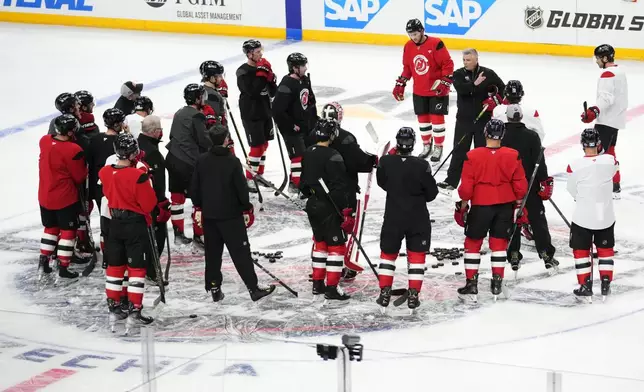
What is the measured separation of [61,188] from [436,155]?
4.24 meters

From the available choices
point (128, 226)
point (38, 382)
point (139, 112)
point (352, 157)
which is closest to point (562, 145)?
point (352, 157)

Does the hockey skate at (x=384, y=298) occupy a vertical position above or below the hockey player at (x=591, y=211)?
below

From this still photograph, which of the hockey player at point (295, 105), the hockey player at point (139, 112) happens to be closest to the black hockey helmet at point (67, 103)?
the hockey player at point (139, 112)

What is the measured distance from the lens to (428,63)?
11102 mm

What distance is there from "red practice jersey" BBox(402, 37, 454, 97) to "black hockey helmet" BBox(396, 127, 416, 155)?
3.72m

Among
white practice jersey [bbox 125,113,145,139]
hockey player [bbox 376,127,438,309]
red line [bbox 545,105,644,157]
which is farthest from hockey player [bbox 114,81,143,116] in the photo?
red line [bbox 545,105,644,157]

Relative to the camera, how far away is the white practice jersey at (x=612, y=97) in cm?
966

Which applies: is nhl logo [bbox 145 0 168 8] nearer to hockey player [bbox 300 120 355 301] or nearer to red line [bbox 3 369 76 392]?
hockey player [bbox 300 120 355 301]

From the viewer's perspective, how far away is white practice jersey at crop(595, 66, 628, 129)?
9.66m

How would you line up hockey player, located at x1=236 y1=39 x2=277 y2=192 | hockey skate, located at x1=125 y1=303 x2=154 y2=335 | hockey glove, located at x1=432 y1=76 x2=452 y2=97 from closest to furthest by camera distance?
hockey skate, located at x1=125 y1=303 x2=154 y2=335, hockey player, located at x1=236 y1=39 x2=277 y2=192, hockey glove, located at x1=432 y1=76 x2=452 y2=97

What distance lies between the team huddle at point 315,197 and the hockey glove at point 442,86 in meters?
2.43

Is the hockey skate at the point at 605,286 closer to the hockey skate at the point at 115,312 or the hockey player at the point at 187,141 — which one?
the hockey player at the point at 187,141

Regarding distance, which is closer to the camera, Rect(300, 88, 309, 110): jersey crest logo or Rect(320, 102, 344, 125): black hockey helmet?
Rect(320, 102, 344, 125): black hockey helmet

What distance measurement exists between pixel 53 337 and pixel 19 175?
4733mm
